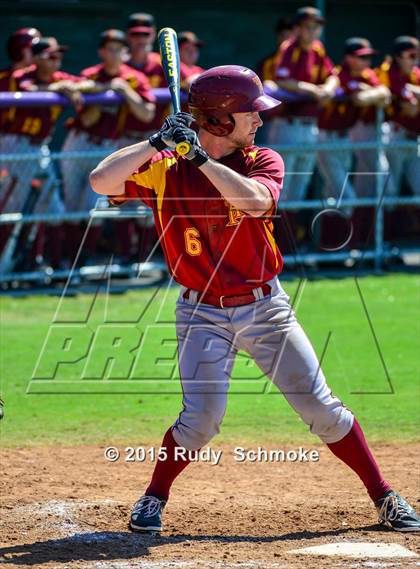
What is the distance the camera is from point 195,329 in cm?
524

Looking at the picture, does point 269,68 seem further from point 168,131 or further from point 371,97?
point 168,131

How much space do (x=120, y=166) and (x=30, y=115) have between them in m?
6.35

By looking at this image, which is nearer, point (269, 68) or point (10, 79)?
point (10, 79)

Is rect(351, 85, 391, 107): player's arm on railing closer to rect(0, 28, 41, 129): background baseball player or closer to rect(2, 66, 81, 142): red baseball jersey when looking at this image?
rect(2, 66, 81, 142): red baseball jersey

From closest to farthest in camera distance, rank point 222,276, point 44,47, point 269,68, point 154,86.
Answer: point 222,276
point 44,47
point 154,86
point 269,68

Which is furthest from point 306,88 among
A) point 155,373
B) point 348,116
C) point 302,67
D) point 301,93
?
point 155,373

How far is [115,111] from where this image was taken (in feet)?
38.1

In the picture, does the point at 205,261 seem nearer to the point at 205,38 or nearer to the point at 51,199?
the point at 51,199

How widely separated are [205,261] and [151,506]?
1.12 meters

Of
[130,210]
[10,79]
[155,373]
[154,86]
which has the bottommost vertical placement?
[130,210]

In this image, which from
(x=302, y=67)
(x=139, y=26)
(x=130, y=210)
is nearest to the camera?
(x=130, y=210)

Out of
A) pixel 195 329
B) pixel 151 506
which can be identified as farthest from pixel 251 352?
pixel 151 506

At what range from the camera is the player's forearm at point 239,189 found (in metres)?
4.82

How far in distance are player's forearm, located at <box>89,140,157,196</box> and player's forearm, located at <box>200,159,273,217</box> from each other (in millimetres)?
263
